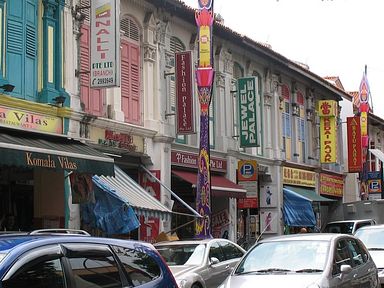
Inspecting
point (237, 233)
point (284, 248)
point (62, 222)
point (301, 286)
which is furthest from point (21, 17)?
point (237, 233)

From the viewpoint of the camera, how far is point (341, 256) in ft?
29.0

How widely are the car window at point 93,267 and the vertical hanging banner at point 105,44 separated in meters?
10.0

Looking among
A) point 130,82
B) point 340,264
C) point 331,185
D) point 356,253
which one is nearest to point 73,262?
point 340,264

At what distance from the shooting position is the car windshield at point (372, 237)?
1312cm

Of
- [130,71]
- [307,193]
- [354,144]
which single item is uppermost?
[130,71]

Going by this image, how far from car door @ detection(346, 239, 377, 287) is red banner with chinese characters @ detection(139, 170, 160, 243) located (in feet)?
28.7

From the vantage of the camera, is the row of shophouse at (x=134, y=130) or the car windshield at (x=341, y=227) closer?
the row of shophouse at (x=134, y=130)

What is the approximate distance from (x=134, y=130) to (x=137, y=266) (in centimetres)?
1236

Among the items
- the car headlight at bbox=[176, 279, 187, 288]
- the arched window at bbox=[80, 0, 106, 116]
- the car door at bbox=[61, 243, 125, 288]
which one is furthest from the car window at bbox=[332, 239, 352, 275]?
the arched window at bbox=[80, 0, 106, 116]

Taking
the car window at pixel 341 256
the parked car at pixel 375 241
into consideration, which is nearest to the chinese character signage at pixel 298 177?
the parked car at pixel 375 241

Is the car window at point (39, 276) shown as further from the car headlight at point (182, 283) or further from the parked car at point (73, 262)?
the car headlight at point (182, 283)

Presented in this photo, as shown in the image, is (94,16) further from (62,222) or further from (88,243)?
(88,243)

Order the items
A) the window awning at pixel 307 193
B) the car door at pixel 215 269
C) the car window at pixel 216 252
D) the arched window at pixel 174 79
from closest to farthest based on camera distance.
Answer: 1. the car door at pixel 215 269
2. the car window at pixel 216 252
3. the arched window at pixel 174 79
4. the window awning at pixel 307 193

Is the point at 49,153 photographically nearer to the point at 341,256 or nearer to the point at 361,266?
the point at 341,256
